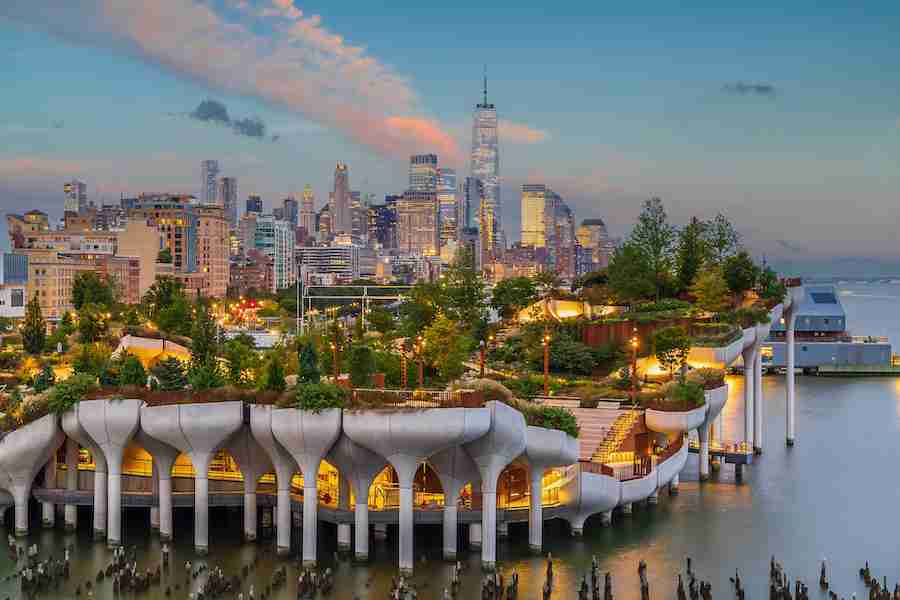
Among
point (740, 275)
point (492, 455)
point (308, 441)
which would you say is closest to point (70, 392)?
point (308, 441)

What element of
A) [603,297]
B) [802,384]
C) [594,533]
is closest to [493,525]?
[594,533]

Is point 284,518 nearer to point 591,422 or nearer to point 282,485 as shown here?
point 282,485

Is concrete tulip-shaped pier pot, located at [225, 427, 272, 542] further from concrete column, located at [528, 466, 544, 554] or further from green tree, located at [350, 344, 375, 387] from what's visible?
concrete column, located at [528, 466, 544, 554]

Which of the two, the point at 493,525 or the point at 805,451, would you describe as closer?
the point at 493,525

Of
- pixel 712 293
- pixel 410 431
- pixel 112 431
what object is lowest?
pixel 112 431

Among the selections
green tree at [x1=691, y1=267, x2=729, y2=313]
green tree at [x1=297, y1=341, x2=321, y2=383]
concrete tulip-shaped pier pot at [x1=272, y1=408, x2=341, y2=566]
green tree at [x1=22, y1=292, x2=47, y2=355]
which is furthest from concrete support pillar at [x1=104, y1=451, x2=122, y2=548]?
green tree at [x1=691, y1=267, x2=729, y2=313]

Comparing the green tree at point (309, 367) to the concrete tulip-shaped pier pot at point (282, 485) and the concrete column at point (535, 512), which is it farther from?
the concrete column at point (535, 512)

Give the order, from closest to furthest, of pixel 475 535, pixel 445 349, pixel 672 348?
pixel 475 535, pixel 672 348, pixel 445 349

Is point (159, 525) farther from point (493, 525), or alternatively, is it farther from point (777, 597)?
point (777, 597)
